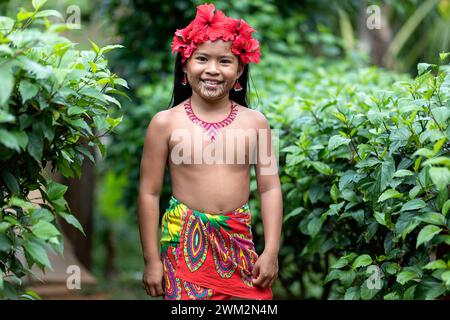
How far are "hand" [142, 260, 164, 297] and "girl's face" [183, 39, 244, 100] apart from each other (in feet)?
2.35

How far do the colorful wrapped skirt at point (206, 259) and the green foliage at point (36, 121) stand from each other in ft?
1.61

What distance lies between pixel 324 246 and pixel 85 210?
5226 millimetres

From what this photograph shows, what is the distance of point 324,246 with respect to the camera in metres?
3.40

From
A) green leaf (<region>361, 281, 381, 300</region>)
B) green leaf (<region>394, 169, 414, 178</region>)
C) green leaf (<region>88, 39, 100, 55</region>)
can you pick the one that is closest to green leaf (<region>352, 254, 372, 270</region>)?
green leaf (<region>361, 281, 381, 300</region>)

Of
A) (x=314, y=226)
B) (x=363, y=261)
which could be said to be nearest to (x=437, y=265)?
(x=363, y=261)

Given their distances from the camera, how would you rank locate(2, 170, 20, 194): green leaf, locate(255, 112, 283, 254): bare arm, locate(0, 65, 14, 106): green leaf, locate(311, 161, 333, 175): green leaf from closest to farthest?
locate(0, 65, 14, 106): green leaf
locate(2, 170, 20, 194): green leaf
locate(255, 112, 283, 254): bare arm
locate(311, 161, 333, 175): green leaf

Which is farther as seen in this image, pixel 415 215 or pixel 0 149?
pixel 415 215

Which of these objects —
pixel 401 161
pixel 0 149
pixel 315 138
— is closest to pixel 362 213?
pixel 401 161

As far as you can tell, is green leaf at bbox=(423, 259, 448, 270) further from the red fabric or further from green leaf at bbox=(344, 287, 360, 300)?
the red fabric

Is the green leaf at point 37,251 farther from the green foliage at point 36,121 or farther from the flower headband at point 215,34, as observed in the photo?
the flower headband at point 215,34

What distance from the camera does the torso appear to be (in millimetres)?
2865

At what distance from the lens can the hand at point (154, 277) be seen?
9.37 feet

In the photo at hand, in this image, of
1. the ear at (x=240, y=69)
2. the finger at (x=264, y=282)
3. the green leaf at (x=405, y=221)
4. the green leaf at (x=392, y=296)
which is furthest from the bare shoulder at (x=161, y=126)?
the green leaf at (x=392, y=296)

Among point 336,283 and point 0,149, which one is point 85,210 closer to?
point 336,283
